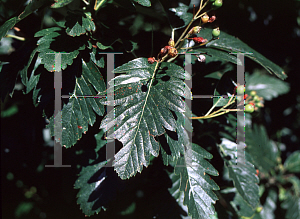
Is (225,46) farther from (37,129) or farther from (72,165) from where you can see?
(37,129)

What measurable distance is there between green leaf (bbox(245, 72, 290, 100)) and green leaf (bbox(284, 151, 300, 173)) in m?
0.51

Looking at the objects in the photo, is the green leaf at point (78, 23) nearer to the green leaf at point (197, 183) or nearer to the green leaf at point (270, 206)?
the green leaf at point (197, 183)

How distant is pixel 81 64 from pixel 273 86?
1438mm

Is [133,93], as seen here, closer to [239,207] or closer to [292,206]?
[239,207]

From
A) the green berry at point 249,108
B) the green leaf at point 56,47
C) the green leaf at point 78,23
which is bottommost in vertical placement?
the green berry at point 249,108

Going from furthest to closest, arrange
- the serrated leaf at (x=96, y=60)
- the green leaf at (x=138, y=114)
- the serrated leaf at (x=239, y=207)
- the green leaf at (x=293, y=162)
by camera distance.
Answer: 1. the green leaf at (x=293, y=162)
2. the serrated leaf at (x=239, y=207)
3. the serrated leaf at (x=96, y=60)
4. the green leaf at (x=138, y=114)

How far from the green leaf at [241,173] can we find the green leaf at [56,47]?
0.66 m

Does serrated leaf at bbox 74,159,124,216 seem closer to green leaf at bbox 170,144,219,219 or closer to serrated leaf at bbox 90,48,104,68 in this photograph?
green leaf at bbox 170,144,219,219

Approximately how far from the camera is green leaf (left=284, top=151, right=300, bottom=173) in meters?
1.83

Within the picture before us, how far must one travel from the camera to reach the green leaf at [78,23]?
624mm

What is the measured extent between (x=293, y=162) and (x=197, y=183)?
145 centimetres

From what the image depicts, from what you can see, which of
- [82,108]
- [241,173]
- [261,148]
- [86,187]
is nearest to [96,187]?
[86,187]

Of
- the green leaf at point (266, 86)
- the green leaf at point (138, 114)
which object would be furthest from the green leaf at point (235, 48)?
the green leaf at point (266, 86)

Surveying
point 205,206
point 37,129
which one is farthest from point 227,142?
point 37,129
